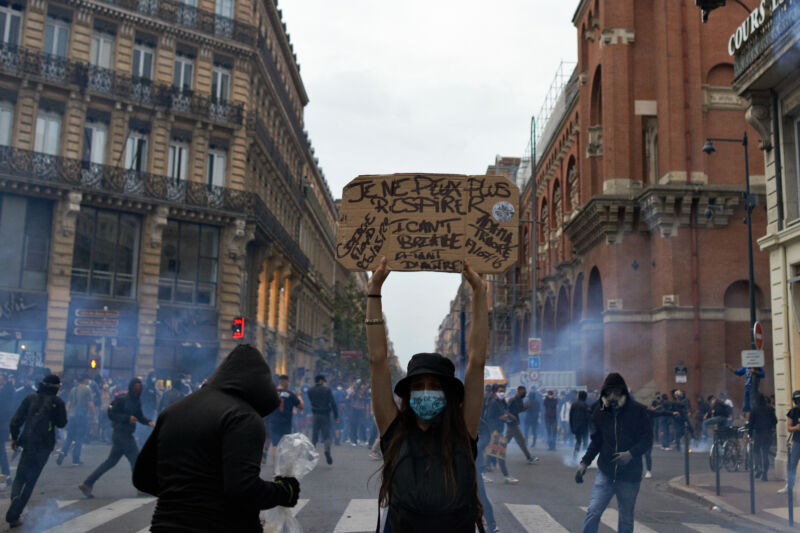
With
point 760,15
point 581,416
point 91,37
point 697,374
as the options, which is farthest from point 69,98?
point 697,374

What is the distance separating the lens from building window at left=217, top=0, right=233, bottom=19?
34.4 m

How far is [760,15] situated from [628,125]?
18.3 meters

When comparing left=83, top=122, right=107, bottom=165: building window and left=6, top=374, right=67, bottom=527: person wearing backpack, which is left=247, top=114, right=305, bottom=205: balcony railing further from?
left=6, top=374, right=67, bottom=527: person wearing backpack

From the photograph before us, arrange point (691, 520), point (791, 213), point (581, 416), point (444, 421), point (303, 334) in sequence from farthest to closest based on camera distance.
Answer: point (303, 334) < point (581, 416) < point (791, 213) < point (691, 520) < point (444, 421)

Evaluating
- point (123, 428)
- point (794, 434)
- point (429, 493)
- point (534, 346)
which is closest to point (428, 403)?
point (429, 493)

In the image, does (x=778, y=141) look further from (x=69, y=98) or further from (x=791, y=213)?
(x=69, y=98)

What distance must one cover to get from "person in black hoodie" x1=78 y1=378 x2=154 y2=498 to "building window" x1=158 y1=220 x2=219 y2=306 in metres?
20.1

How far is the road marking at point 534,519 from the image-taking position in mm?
9125

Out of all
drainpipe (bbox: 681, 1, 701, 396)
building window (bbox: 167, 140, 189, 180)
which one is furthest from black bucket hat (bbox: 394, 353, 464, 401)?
building window (bbox: 167, 140, 189, 180)

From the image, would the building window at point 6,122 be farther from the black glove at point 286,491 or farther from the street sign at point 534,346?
the black glove at point 286,491

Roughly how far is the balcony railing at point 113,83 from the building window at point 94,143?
136 centimetres

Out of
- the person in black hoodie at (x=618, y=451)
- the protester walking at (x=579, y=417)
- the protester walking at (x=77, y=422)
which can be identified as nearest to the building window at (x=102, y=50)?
the protester walking at (x=77, y=422)

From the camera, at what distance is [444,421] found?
3.55 metres

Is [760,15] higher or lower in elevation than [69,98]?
lower
